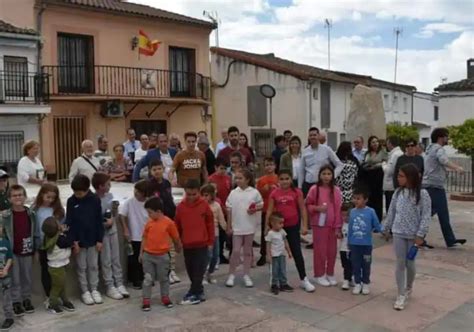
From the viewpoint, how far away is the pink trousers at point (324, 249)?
6539mm

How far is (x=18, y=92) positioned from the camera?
58.9 ft

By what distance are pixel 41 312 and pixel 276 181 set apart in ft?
10.8

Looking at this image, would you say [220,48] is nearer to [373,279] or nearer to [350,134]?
[350,134]

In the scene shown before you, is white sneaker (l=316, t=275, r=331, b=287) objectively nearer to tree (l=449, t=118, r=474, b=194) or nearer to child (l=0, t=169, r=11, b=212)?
child (l=0, t=169, r=11, b=212)

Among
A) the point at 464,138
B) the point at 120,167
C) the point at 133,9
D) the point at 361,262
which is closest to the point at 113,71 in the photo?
the point at 133,9

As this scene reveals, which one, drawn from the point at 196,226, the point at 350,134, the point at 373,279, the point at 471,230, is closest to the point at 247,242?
the point at 196,226

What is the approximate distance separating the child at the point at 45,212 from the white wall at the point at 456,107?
76.5 feet

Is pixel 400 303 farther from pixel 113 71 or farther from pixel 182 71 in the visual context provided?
pixel 182 71

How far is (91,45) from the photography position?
2042 cm

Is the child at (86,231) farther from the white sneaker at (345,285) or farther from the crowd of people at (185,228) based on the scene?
the white sneaker at (345,285)

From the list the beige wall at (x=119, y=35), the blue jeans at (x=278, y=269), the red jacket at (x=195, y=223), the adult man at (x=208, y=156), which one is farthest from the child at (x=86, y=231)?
the beige wall at (x=119, y=35)

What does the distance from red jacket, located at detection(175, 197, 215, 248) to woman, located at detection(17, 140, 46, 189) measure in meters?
1.98

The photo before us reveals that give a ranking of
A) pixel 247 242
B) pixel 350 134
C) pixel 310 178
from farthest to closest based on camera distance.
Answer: pixel 350 134, pixel 310 178, pixel 247 242

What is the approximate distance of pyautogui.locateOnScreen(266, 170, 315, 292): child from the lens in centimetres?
640
